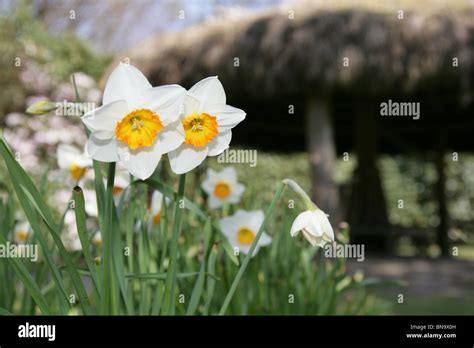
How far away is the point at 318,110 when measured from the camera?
5738 mm

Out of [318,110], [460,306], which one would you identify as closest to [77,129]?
[318,110]

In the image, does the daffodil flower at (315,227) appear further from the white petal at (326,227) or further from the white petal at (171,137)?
the white petal at (171,137)

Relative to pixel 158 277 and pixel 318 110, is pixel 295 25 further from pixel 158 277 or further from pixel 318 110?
pixel 158 277

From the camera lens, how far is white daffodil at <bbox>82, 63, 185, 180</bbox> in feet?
2.28

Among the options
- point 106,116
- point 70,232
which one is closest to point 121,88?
point 106,116

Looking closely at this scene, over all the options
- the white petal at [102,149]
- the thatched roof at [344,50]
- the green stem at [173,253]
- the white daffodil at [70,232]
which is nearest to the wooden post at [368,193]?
the thatched roof at [344,50]

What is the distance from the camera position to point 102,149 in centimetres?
72

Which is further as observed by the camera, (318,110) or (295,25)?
(318,110)

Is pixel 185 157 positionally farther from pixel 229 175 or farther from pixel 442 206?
pixel 442 206

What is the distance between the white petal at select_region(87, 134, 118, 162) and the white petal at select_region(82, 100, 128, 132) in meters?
0.02

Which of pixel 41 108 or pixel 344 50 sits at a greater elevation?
pixel 344 50

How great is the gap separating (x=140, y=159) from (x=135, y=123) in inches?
1.7
